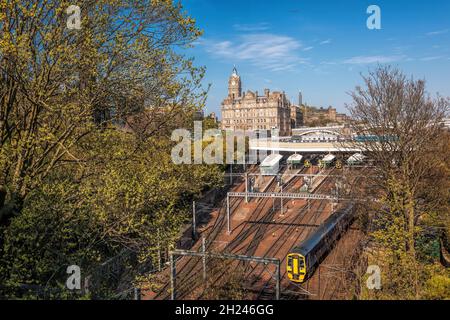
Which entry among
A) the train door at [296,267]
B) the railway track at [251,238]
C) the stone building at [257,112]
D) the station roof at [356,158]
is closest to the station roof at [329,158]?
the station roof at [356,158]

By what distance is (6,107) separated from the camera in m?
9.88

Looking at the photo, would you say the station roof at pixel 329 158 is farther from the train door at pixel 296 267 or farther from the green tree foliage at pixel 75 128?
the green tree foliage at pixel 75 128

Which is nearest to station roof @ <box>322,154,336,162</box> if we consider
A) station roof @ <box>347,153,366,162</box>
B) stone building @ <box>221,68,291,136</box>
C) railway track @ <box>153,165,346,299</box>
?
station roof @ <box>347,153,366,162</box>

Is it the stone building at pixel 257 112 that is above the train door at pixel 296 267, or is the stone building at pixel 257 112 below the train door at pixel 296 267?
above

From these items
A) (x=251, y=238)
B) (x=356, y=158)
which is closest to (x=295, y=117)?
(x=356, y=158)

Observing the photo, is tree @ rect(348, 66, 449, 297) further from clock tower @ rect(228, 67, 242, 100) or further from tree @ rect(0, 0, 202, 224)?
clock tower @ rect(228, 67, 242, 100)

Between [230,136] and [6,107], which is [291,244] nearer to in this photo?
[6,107]

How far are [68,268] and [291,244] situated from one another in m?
15.5

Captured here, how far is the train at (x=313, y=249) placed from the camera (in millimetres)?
15633

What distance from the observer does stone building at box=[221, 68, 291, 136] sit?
102562 millimetres

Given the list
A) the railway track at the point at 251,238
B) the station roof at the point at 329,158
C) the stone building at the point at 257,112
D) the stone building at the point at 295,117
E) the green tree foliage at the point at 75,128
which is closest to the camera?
the green tree foliage at the point at 75,128

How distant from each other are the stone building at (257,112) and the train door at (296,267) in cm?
8588

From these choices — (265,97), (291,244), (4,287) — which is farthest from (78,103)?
(265,97)

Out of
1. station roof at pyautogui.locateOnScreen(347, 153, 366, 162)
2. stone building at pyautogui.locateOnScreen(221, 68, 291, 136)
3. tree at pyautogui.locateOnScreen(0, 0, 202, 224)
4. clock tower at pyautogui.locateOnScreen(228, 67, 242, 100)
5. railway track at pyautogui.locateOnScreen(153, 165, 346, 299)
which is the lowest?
railway track at pyautogui.locateOnScreen(153, 165, 346, 299)
